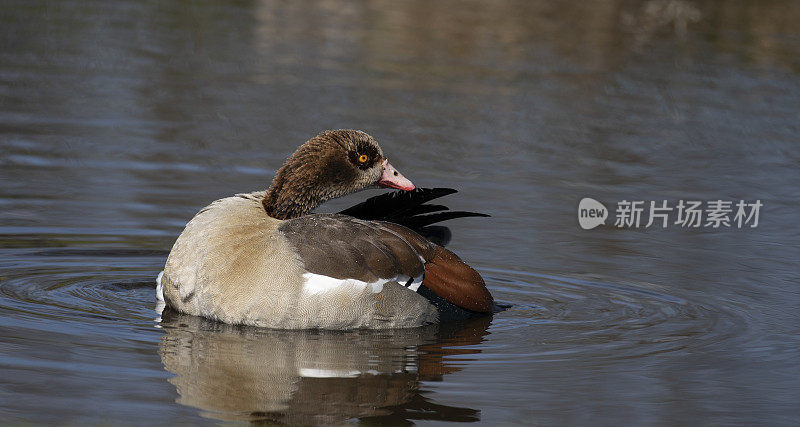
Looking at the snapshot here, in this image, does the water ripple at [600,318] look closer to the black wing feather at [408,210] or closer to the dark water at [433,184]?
the dark water at [433,184]

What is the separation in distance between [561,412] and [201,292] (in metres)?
2.90

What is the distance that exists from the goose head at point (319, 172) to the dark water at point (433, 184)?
122cm

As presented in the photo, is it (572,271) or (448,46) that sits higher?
(448,46)

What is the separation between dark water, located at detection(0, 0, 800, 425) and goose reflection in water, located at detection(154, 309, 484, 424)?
0.02 m

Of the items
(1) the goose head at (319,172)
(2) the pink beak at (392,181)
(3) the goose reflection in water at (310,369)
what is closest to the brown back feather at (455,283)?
(3) the goose reflection in water at (310,369)

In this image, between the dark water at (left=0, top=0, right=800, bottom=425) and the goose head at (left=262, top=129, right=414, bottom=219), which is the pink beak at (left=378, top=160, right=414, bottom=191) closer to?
the goose head at (left=262, top=129, right=414, bottom=219)

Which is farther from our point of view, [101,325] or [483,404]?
[101,325]

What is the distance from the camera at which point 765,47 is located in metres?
24.8

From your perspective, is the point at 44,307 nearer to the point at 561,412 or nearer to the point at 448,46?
the point at 561,412

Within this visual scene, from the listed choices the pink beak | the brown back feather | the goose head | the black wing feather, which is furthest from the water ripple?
the goose head

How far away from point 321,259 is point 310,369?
107 centimetres

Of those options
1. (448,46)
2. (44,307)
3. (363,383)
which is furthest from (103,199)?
(448,46)

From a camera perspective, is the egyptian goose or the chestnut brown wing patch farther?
the chestnut brown wing patch

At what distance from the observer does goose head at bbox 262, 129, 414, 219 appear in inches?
374
